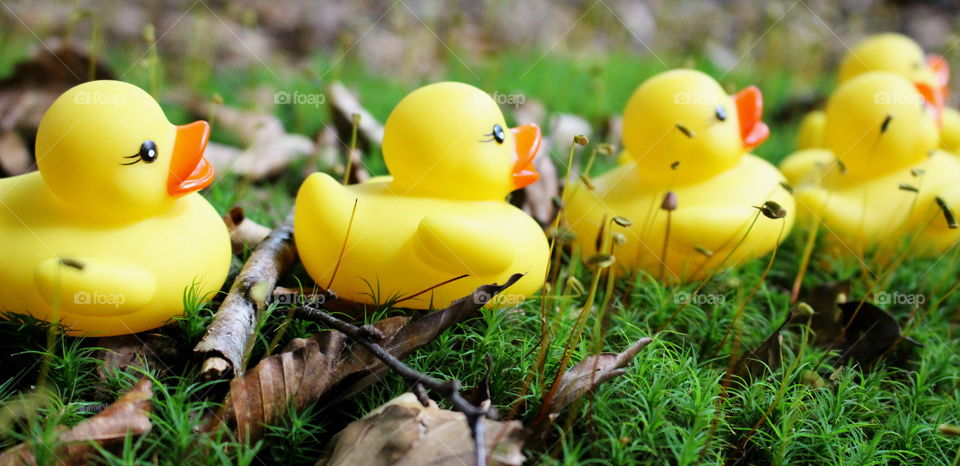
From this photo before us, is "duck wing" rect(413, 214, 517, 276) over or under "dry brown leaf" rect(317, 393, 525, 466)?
over

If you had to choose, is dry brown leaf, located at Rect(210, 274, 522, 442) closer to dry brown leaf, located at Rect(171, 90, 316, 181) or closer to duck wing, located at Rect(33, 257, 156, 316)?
duck wing, located at Rect(33, 257, 156, 316)

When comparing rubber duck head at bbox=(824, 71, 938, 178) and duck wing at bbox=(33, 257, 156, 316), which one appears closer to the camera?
duck wing at bbox=(33, 257, 156, 316)

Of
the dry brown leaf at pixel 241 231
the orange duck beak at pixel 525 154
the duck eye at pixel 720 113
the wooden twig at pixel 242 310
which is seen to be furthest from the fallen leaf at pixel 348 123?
the duck eye at pixel 720 113

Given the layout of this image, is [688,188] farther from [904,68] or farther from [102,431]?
[102,431]

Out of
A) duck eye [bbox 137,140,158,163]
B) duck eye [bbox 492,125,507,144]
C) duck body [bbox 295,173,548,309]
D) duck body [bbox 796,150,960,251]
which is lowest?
duck body [bbox 796,150,960,251]

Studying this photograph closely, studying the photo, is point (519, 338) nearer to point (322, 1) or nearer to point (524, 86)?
point (524, 86)

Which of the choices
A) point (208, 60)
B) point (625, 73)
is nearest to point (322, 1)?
point (208, 60)

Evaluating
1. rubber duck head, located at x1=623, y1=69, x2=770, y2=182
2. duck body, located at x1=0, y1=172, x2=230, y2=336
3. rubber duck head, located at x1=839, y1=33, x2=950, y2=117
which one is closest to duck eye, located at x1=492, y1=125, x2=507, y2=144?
rubber duck head, located at x1=623, y1=69, x2=770, y2=182
